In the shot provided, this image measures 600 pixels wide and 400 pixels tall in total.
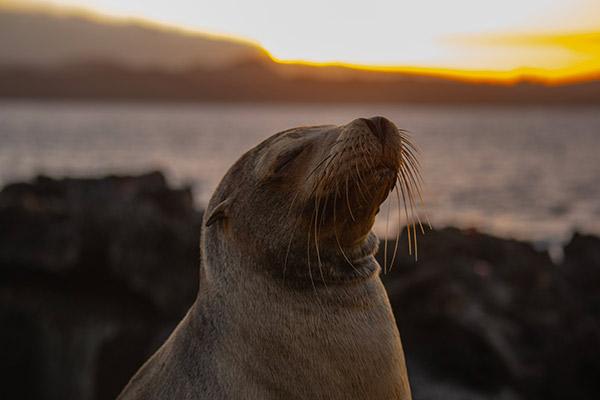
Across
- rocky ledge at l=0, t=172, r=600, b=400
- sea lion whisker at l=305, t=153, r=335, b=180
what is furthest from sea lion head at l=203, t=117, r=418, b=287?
rocky ledge at l=0, t=172, r=600, b=400

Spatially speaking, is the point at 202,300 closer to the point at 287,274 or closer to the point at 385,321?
the point at 287,274

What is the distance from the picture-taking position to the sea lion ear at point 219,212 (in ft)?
13.9

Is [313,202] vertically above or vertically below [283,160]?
below

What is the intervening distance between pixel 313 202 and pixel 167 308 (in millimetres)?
5659

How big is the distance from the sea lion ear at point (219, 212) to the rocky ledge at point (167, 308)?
4397 mm

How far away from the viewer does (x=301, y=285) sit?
405 centimetres

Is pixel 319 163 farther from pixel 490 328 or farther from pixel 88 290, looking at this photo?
pixel 88 290

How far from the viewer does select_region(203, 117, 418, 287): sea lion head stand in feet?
12.8

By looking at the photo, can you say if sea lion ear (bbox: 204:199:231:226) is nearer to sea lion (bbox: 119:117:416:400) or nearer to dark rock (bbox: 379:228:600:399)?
sea lion (bbox: 119:117:416:400)

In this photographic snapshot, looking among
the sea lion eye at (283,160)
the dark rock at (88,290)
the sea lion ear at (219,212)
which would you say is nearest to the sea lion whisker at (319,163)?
the sea lion eye at (283,160)

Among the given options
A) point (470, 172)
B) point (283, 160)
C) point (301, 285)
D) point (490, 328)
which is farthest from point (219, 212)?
point (470, 172)

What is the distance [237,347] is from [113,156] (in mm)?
63609

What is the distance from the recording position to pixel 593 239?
1055cm

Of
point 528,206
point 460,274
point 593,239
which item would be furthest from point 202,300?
point 528,206
